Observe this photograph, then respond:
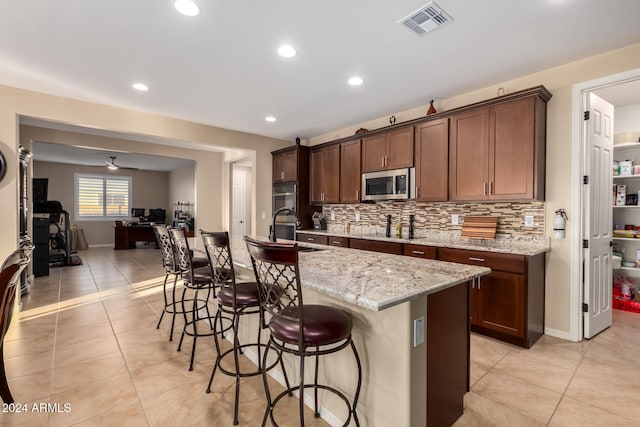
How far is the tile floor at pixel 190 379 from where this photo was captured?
181cm

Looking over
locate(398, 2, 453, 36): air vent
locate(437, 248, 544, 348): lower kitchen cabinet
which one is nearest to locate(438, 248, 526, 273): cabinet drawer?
locate(437, 248, 544, 348): lower kitchen cabinet

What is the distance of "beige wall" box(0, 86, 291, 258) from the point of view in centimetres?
339

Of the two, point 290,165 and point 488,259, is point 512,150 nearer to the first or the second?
point 488,259

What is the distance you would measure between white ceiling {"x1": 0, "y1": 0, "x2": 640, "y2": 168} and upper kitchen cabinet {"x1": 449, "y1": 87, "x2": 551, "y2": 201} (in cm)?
35

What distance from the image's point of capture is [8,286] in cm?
146

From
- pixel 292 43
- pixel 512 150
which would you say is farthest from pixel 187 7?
pixel 512 150

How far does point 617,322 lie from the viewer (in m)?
3.28

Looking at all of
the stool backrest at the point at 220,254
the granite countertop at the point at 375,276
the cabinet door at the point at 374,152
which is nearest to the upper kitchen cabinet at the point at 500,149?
the cabinet door at the point at 374,152

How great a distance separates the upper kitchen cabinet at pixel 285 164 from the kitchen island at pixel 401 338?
3.62 m

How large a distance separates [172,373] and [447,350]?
6.36ft

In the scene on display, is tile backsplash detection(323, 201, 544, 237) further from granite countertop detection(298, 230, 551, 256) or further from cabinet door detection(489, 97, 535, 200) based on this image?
cabinet door detection(489, 97, 535, 200)

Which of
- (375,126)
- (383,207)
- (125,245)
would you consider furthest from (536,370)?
(125,245)

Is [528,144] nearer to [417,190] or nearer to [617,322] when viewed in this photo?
[417,190]

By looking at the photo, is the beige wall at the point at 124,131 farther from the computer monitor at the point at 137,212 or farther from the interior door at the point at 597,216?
the interior door at the point at 597,216
